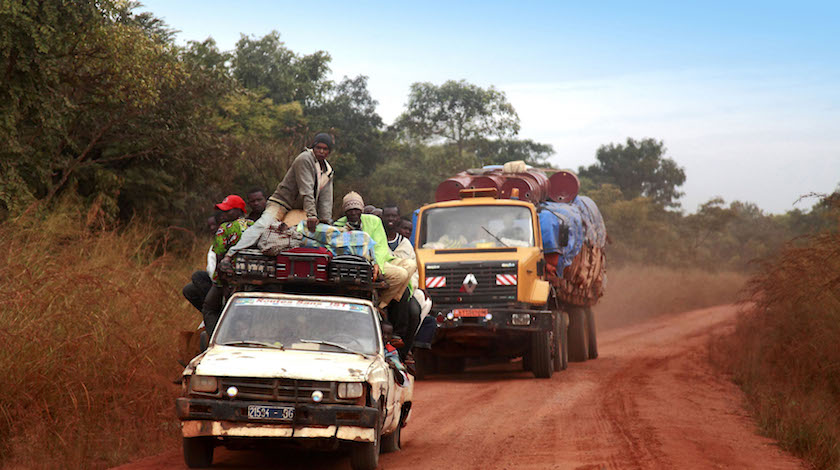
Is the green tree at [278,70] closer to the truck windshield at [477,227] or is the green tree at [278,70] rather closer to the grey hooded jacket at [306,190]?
the truck windshield at [477,227]

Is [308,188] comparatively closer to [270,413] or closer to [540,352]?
[270,413]

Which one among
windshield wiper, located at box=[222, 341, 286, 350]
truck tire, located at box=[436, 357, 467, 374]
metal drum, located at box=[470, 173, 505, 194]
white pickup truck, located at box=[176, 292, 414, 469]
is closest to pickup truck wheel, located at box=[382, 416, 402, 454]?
white pickup truck, located at box=[176, 292, 414, 469]

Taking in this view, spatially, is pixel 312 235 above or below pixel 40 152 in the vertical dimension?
below

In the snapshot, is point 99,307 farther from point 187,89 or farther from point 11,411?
point 187,89

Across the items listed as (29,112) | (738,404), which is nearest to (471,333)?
(738,404)

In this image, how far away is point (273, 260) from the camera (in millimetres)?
8914

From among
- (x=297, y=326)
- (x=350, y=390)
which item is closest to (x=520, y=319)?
(x=297, y=326)

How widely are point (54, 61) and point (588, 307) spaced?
12.3 m

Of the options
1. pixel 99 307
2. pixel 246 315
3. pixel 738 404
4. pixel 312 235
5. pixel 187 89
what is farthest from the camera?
pixel 187 89

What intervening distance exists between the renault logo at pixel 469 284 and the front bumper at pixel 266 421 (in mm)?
9101

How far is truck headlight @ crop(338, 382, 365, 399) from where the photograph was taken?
7844mm

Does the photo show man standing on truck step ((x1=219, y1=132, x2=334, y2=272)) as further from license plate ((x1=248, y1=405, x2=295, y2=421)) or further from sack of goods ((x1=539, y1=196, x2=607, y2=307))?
sack of goods ((x1=539, y1=196, x2=607, y2=307))

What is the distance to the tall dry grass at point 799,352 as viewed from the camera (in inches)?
441

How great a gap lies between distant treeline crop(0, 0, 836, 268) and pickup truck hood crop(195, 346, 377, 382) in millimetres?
6470
